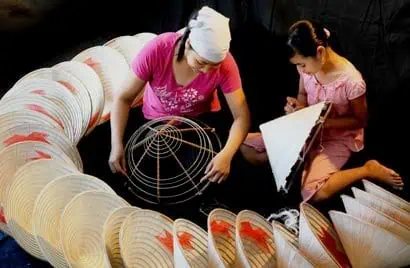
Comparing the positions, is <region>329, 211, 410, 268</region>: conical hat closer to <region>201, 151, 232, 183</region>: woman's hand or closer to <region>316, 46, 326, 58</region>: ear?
<region>201, 151, 232, 183</region>: woman's hand

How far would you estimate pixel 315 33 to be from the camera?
1.66 m

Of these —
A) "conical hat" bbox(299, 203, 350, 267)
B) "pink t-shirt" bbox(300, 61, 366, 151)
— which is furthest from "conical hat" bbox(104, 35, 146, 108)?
"conical hat" bbox(299, 203, 350, 267)

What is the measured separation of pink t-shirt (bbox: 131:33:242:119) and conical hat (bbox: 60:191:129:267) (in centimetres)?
43

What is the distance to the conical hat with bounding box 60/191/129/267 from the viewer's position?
1462 mm

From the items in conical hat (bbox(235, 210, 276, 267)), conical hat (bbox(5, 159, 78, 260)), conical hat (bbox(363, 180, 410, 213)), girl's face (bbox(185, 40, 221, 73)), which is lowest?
conical hat (bbox(5, 159, 78, 260))

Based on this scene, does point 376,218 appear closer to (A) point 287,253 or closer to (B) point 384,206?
(B) point 384,206

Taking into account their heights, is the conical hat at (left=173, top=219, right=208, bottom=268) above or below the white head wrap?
below

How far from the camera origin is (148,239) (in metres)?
1.43

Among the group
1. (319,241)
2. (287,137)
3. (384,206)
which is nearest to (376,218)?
(384,206)

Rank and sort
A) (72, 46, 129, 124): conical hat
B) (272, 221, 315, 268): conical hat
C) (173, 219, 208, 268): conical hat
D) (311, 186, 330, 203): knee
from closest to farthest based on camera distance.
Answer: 1. (272, 221, 315, 268): conical hat
2. (173, 219, 208, 268): conical hat
3. (311, 186, 330, 203): knee
4. (72, 46, 129, 124): conical hat

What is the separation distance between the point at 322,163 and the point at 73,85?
2.93ft

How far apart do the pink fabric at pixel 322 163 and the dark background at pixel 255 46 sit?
0.10m

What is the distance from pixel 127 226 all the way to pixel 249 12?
1267mm

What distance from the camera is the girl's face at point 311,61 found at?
165 cm
